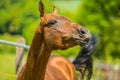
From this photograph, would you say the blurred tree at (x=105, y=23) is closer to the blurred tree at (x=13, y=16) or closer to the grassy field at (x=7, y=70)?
the grassy field at (x=7, y=70)

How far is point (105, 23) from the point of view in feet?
72.6

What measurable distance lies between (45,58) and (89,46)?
248 cm

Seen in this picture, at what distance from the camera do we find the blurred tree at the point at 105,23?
21844mm

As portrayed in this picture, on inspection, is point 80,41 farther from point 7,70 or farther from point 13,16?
point 13,16

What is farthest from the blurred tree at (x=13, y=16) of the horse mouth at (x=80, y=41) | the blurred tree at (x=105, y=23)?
the horse mouth at (x=80, y=41)

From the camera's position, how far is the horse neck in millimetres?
4445

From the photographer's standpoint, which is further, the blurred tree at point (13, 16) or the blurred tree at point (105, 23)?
the blurred tree at point (13, 16)

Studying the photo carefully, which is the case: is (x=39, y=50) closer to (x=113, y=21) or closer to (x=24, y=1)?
(x=113, y=21)

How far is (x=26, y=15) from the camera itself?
29.9m

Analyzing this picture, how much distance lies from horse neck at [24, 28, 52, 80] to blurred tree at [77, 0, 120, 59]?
674 inches

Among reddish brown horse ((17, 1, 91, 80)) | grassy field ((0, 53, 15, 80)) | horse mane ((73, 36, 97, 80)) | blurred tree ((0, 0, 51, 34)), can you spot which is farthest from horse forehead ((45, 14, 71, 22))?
blurred tree ((0, 0, 51, 34))

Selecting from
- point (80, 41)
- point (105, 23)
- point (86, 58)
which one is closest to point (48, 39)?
point (80, 41)

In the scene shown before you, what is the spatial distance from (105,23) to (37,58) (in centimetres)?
1777

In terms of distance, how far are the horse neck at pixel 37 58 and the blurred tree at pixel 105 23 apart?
1712 cm
